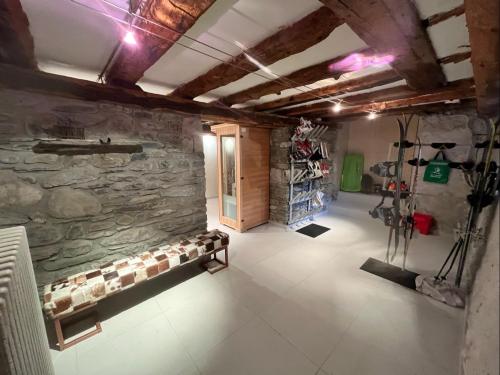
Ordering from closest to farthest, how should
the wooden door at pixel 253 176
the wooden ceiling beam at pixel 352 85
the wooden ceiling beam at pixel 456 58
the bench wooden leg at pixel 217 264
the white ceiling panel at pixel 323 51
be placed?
1. the white ceiling panel at pixel 323 51
2. the wooden ceiling beam at pixel 456 58
3. the wooden ceiling beam at pixel 352 85
4. the bench wooden leg at pixel 217 264
5. the wooden door at pixel 253 176

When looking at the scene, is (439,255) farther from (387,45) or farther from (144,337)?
(144,337)

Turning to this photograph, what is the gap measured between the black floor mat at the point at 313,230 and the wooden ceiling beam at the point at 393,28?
2857 mm

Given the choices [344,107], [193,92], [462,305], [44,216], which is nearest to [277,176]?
[344,107]

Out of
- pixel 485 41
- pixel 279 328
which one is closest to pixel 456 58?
pixel 485 41

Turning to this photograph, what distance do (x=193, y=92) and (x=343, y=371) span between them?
2.79 metres

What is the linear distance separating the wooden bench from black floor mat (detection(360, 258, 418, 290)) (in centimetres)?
206

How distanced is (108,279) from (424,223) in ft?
16.1

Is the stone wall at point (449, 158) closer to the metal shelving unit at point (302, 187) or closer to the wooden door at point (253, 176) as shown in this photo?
the metal shelving unit at point (302, 187)

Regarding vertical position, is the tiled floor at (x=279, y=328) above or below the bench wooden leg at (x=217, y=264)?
below

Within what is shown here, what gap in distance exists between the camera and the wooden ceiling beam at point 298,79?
1643mm

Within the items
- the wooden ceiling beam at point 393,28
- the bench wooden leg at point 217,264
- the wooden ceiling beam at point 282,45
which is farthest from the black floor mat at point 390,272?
the wooden ceiling beam at point 282,45

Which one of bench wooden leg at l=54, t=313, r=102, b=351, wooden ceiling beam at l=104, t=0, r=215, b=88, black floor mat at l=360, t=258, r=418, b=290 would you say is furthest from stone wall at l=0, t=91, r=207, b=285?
black floor mat at l=360, t=258, r=418, b=290

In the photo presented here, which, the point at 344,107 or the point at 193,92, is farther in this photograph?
the point at 344,107

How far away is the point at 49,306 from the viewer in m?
1.54
